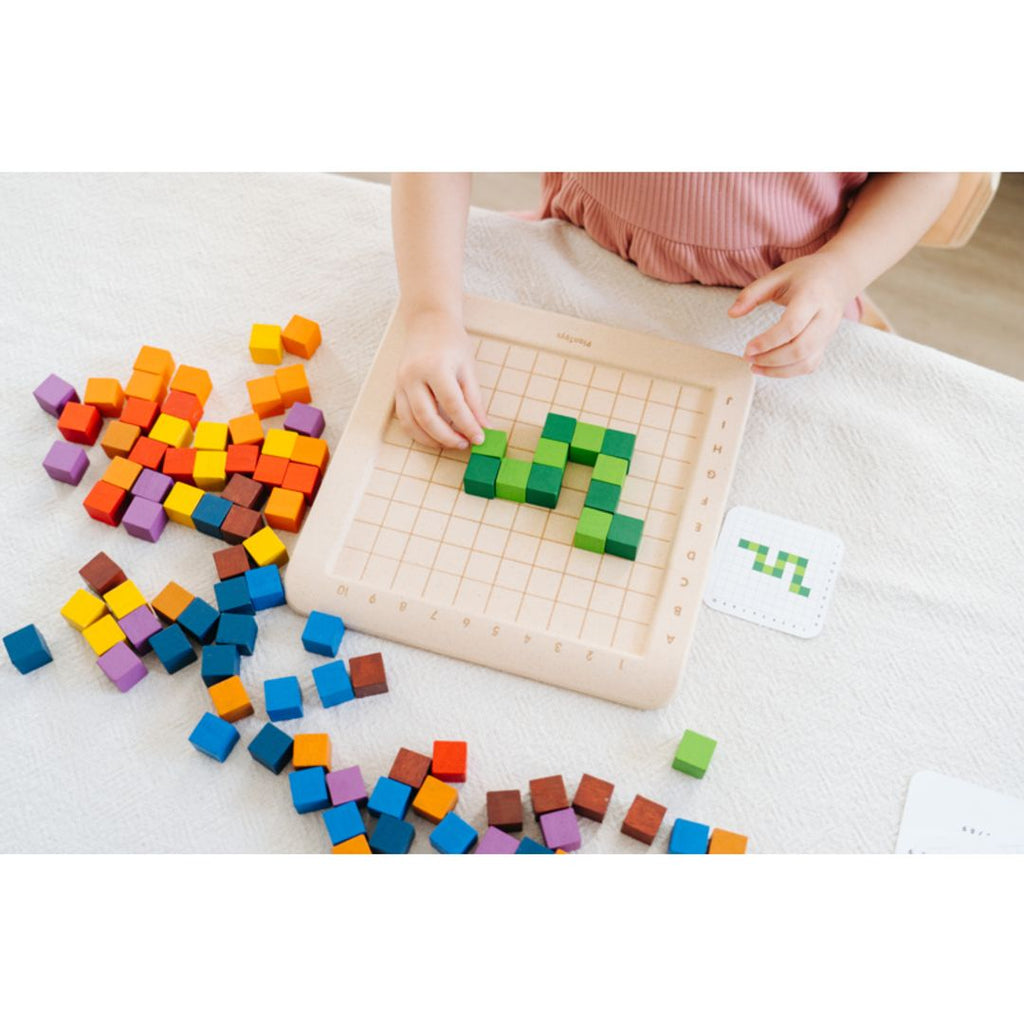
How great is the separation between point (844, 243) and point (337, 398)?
48 cm

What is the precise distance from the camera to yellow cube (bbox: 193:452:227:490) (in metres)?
0.86

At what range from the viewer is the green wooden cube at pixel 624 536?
2.63ft

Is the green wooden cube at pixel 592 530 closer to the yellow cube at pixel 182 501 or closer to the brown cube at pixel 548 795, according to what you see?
the brown cube at pixel 548 795

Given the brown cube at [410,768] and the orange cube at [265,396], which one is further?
the orange cube at [265,396]

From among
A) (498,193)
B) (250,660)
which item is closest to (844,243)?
(250,660)

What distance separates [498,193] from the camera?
173 cm

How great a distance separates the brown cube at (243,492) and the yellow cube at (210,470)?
0.04 feet

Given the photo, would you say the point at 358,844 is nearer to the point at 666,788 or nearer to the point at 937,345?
the point at 666,788

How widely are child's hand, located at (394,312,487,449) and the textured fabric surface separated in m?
0.08

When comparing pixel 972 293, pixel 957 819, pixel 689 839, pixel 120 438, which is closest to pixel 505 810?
pixel 689 839

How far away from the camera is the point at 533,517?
0.84 m

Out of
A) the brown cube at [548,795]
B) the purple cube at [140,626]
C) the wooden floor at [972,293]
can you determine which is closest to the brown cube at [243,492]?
the purple cube at [140,626]

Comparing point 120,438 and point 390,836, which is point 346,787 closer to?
point 390,836

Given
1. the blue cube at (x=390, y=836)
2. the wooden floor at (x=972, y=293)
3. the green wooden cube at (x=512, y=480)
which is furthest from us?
the wooden floor at (x=972, y=293)
